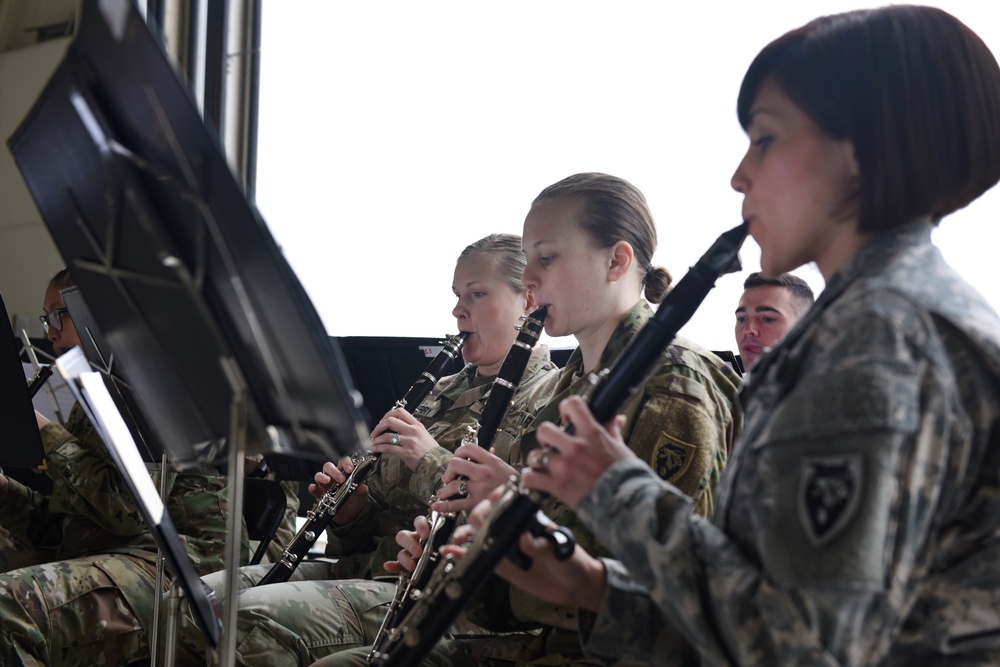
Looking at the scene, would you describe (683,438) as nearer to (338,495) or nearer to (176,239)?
(176,239)

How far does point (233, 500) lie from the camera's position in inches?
47.1

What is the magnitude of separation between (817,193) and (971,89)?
0.60 ft

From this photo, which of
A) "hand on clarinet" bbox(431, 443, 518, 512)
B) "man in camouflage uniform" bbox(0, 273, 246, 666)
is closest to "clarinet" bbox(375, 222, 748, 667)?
"hand on clarinet" bbox(431, 443, 518, 512)

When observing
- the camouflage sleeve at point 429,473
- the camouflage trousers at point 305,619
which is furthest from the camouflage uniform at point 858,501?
the camouflage trousers at point 305,619

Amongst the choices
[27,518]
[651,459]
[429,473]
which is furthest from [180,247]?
[27,518]

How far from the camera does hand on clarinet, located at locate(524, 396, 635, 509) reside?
1.04m

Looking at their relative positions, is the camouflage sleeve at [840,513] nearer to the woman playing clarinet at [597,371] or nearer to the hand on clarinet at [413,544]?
the woman playing clarinet at [597,371]

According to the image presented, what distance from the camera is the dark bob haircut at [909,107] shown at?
3.22 ft

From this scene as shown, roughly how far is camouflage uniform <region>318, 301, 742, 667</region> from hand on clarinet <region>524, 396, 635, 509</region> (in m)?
0.53

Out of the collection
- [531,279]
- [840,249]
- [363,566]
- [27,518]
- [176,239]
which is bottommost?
[363,566]

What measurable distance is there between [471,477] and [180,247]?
75cm

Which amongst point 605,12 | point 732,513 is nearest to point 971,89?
point 732,513

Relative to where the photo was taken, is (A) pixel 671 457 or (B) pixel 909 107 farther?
(A) pixel 671 457

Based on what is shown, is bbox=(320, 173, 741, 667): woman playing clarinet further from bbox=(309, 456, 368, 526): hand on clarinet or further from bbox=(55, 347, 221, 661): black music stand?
bbox=(309, 456, 368, 526): hand on clarinet
